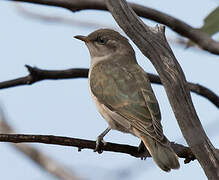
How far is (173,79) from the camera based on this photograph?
9.97ft

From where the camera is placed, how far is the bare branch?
753 cm

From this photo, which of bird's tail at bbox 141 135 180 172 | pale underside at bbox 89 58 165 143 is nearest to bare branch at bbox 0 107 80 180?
pale underside at bbox 89 58 165 143

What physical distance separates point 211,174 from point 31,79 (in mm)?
2111

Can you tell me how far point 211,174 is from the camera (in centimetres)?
278

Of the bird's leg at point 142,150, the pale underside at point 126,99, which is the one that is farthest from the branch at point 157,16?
the bird's leg at point 142,150

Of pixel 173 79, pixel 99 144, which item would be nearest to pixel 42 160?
pixel 99 144

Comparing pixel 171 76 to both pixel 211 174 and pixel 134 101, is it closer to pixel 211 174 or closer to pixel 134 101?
pixel 211 174

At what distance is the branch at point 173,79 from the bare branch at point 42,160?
4.33 m

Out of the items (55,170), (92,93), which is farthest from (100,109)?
(55,170)

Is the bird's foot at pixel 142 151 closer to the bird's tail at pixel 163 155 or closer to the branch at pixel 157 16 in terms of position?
the bird's tail at pixel 163 155

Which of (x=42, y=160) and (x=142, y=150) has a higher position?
(x=142, y=150)

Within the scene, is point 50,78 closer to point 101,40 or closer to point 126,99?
point 126,99

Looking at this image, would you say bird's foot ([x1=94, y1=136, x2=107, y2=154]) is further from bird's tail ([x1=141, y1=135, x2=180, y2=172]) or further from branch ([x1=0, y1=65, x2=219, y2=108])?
branch ([x1=0, y1=65, x2=219, y2=108])

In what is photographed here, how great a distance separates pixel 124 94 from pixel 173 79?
1781mm
